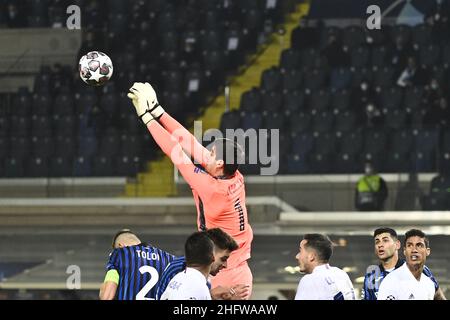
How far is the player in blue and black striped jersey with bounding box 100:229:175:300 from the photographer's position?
7156mm

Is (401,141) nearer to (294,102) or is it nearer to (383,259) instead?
(294,102)

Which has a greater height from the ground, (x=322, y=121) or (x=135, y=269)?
(x=322, y=121)

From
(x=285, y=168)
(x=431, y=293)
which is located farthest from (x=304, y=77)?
(x=431, y=293)

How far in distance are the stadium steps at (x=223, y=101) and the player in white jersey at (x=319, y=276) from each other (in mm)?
11324

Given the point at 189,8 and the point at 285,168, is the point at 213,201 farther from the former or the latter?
the point at 189,8

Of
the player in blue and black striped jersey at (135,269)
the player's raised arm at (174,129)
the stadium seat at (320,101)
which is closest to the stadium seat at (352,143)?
the stadium seat at (320,101)

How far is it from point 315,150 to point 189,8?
4469mm

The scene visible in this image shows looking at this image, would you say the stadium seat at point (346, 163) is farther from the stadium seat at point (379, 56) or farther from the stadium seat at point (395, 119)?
the stadium seat at point (379, 56)

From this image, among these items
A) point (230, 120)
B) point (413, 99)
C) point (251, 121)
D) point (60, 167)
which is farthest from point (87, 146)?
point (413, 99)

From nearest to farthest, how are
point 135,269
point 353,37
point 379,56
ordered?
1. point 135,269
2. point 379,56
3. point 353,37

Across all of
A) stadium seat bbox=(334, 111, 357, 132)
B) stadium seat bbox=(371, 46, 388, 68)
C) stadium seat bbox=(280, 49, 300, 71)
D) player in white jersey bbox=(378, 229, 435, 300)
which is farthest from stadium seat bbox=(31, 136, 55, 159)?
player in white jersey bbox=(378, 229, 435, 300)

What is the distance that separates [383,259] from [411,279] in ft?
3.41

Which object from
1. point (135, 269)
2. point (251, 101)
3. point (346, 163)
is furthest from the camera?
point (251, 101)

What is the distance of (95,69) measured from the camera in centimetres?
1073
